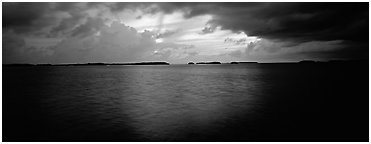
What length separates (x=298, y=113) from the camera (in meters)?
22.2

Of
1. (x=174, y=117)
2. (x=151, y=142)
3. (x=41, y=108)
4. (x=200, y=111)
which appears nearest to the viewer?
(x=151, y=142)

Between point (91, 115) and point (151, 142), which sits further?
point (91, 115)

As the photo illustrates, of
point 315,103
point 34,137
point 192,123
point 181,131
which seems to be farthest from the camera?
Result: point 315,103

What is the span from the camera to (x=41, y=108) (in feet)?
84.9

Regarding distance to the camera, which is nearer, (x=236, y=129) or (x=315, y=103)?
(x=236, y=129)

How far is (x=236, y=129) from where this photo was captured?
56.7 ft

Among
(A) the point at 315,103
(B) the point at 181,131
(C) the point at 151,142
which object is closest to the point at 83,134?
(C) the point at 151,142

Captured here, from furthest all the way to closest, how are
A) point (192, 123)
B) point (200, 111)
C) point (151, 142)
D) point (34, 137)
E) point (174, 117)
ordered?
1. point (200, 111)
2. point (174, 117)
3. point (192, 123)
4. point (34, 137)
5. point (151, 142)

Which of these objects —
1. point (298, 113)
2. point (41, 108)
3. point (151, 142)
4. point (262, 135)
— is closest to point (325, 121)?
point (298, 113)

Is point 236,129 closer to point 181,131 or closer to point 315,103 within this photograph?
point 181,131

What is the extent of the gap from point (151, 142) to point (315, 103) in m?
20.5

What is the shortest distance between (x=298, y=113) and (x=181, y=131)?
1140 cm

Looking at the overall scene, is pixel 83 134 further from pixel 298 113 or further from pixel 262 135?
pixel 298 113

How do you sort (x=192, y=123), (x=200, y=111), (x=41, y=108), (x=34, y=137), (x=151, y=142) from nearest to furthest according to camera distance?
(x=151, y=142) → (x=34, y=137) → (x=192, y=123) → (x=200, y=111) → (x=41, y=108)
